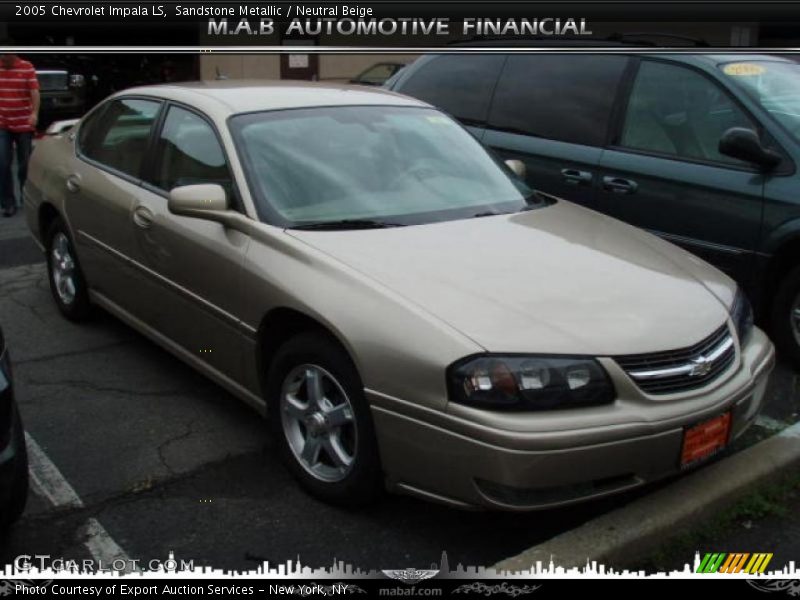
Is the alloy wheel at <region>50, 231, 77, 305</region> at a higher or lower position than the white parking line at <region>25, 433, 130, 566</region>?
higher

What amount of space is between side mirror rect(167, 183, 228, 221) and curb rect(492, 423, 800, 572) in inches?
73.0

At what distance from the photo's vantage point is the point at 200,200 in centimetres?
366

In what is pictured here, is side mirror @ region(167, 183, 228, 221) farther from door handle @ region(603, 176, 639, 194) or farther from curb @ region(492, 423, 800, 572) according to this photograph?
door handle @ region(603, 176, 639, 194)

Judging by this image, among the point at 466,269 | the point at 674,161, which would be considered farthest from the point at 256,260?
the point at 674,161

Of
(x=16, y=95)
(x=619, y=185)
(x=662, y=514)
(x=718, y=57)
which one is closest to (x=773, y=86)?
(x=718, y=57)

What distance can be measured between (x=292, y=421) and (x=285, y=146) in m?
1.27

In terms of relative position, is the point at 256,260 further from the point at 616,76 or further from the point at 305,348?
the point at 616,76

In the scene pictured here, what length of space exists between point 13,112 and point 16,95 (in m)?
0.17

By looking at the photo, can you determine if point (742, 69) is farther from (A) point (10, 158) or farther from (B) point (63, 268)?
(A) point (10, 158)

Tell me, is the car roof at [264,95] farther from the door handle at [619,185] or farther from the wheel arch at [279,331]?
the door handle at [619,185]

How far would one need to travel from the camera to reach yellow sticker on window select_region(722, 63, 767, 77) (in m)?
5.02

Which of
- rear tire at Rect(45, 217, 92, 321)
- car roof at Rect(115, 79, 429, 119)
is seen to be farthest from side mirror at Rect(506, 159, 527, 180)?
rear tire at Rect(45, 217, 92, 321)

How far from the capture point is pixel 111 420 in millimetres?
4094

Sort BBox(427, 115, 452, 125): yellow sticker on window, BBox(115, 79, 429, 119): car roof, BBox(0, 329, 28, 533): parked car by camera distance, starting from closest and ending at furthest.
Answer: BBox(0, 329, 28, 533): parked car < BBox(115, 79, 429, 119): car roof < BBox(427, 115, 452, 125): yellow sticker on window
